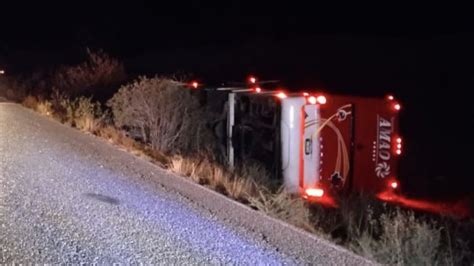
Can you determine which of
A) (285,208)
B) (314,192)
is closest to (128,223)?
(285,208)

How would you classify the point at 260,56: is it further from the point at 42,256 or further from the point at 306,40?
the point at 42,256

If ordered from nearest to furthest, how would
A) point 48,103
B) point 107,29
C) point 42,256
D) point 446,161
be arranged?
point 42,256, point 446,161, point 48,103, point 107,29

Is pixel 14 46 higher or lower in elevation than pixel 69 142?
higher

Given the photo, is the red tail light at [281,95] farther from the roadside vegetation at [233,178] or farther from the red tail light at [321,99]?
the roadside vegetation at [233,178]

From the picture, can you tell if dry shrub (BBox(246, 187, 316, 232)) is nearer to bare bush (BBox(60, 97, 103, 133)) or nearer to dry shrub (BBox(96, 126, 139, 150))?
dry shrub (BBox(96, 126, 139, 150))

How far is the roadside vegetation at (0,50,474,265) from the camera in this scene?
739 cm

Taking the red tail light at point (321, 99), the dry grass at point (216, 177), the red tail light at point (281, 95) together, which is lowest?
the dry grass at point (216, 177)

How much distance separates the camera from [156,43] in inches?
2345

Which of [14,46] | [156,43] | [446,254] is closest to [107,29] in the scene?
[156,43]

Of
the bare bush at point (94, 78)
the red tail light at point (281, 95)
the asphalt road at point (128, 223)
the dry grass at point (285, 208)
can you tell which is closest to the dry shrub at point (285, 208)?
the dry grass at point (285, 208)

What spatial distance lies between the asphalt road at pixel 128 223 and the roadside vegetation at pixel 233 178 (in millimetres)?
437

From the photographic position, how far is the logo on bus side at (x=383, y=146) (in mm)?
12094

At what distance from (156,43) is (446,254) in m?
53.7

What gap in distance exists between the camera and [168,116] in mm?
15461
